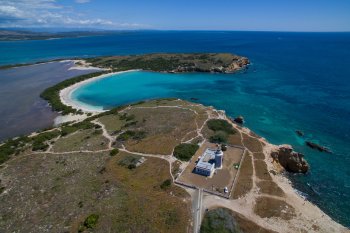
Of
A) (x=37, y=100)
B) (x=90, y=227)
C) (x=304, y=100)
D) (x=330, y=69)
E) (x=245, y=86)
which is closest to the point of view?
(x=90, y=227)

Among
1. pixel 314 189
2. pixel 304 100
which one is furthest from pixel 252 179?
pixel 304 100

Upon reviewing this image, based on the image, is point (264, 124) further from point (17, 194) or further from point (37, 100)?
point (37, 100)

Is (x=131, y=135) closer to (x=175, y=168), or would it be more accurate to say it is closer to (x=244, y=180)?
(x=175, y=168)

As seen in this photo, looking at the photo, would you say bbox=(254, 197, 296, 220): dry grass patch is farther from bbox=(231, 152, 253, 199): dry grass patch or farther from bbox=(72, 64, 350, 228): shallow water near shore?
bbox=(72, 64, 350, 228): shallow water near shore

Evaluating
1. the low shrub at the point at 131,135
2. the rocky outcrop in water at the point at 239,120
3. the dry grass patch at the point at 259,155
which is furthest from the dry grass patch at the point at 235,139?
the low shrub at the point at 131,135

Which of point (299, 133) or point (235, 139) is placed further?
point (299, 133)

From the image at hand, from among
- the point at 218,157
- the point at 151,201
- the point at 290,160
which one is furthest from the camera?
the point at 290,160

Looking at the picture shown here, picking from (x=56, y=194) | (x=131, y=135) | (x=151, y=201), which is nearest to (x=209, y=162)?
(x=151, y=201)
